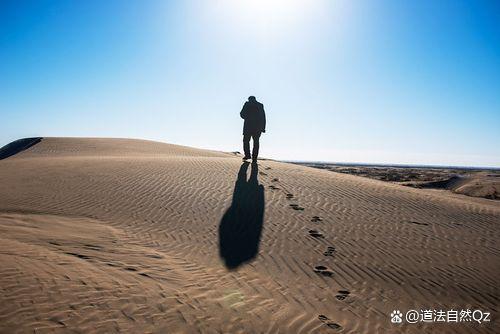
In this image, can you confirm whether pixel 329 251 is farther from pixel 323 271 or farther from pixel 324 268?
pixel 323 271

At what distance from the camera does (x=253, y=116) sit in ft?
41.2

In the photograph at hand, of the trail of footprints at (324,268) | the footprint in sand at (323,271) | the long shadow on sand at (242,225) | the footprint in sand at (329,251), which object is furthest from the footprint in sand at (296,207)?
the footprint in sand at (323,271)

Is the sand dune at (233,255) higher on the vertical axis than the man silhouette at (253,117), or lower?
lower

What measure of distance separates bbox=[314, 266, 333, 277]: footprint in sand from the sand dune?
20mm

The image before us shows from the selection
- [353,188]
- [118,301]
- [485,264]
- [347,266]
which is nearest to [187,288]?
[118,301]

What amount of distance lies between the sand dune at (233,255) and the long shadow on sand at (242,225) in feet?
0.14

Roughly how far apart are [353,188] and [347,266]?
242 inches

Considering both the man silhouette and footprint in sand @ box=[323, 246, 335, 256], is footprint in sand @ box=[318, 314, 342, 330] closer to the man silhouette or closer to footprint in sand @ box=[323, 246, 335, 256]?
footprint in sand @ box=[323, 246, 335, 256]

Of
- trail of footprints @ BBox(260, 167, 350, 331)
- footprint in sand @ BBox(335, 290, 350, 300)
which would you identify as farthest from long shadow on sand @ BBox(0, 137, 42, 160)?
footprint in sand @ BBox(335, 290, 350, 300)

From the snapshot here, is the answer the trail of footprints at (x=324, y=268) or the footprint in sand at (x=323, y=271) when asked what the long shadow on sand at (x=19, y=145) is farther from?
the footprint in sand at (x=323, y=271)

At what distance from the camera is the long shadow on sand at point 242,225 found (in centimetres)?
629

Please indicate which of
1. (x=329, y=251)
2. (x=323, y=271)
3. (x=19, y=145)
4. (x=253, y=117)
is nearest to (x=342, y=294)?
(x=323, y=271)

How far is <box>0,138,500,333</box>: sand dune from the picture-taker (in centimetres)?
398

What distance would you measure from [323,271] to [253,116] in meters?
7.96
